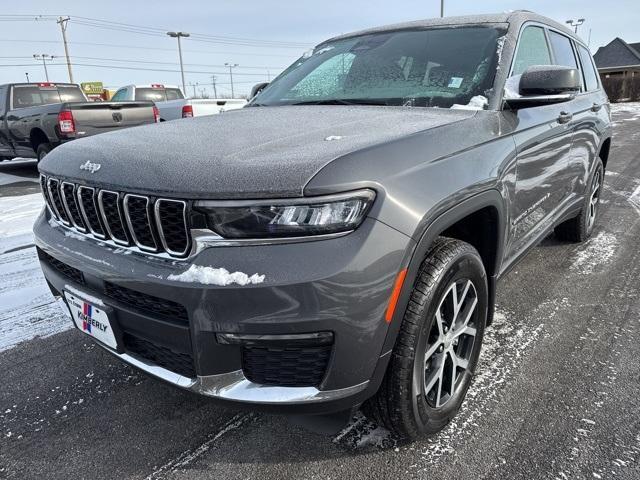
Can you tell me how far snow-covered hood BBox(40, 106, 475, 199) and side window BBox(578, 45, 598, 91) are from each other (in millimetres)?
2557

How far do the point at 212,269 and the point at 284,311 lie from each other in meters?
0.26

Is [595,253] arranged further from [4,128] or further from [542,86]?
[4,128]

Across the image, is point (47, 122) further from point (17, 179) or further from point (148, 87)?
point (148, 87)

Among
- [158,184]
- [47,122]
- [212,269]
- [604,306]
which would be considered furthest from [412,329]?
[47,122]

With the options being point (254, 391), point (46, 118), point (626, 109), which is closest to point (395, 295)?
point (254, 391)

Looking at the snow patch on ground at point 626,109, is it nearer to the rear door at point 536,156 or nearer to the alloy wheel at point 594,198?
the alloy wheel at point 594,198

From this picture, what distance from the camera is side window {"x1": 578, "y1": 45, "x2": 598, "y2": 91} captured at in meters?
4.09

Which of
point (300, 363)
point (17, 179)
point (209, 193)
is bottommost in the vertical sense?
point (17, 179)

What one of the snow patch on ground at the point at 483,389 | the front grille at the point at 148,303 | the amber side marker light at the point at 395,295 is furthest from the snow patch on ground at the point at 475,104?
the front grille at the point at 148,303

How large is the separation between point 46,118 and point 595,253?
835cm

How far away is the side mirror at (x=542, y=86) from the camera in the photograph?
2.26m

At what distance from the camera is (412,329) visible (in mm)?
1704

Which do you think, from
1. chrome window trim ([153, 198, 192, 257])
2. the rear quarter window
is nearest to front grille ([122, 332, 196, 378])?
chrome window trim ([153, 198, 192, 257])

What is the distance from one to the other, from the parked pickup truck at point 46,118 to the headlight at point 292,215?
7.59 meters
